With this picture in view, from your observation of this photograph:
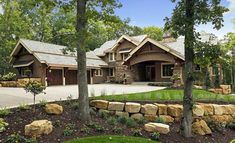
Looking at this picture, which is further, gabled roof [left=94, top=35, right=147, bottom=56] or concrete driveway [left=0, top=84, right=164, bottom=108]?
gabled roof [left=94, top=35, right=147, bottom=56]

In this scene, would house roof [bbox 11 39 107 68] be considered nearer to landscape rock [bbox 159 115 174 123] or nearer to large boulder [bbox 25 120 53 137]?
landscape rock [bbox 159 115 174 123]

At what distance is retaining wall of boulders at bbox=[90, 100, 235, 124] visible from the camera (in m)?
9.66

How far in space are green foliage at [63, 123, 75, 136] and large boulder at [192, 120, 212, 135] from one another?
3828 millimetres

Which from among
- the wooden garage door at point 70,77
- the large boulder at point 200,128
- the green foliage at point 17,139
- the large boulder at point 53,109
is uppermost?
the wooden garage door at point 70,77

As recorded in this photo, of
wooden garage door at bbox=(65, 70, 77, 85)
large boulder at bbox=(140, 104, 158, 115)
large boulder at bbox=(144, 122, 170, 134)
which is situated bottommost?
large boulder at bbox=(144, 122, 170, 134)

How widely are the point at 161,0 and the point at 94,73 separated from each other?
26590mm

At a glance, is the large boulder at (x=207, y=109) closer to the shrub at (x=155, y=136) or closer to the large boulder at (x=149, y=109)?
the large boulder at (x=149, y=109)

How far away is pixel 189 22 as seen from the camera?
26.2ft

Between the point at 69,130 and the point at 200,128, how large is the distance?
413 centimetres

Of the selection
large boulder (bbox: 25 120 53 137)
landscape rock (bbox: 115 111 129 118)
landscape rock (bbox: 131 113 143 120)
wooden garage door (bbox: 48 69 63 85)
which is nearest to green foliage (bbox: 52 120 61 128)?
large boulder (bbox: 25 120 53 137)

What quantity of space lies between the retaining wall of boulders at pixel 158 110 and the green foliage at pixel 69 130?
2.35 meters

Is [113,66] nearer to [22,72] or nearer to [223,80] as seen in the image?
[22,72]

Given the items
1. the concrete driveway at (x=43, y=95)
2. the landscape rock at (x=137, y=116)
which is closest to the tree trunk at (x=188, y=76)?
the landscape rock at (x=137, y=116)

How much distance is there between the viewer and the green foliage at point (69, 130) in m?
7.29
